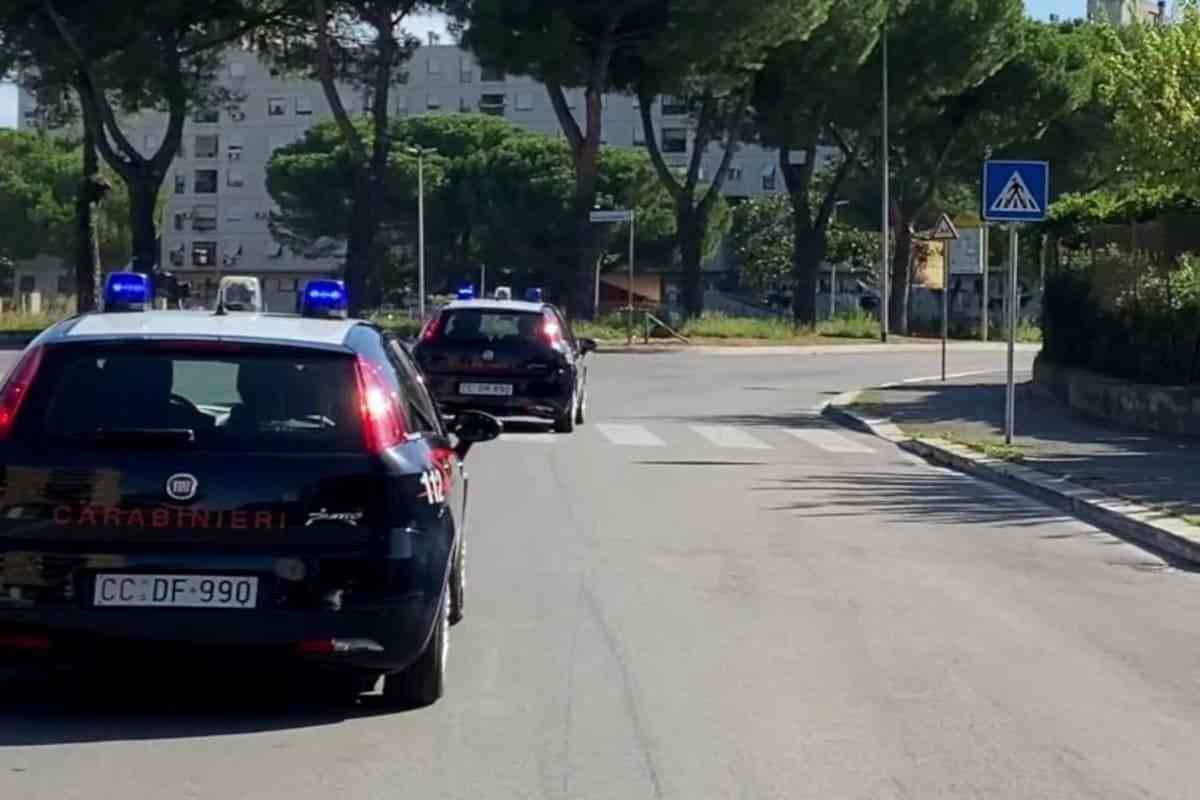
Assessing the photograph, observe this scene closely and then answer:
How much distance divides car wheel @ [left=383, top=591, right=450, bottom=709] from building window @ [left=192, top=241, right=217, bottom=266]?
102121 millimetres

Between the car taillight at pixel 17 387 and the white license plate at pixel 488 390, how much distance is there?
16263mm

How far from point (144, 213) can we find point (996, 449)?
130 ft

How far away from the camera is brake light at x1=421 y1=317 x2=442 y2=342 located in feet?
80.4

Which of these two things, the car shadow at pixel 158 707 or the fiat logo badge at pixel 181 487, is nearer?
the fiat logo badge at pixel 181 487

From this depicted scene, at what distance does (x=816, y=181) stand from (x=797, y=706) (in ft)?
266

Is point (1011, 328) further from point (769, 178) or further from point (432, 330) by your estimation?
point (769, 178)

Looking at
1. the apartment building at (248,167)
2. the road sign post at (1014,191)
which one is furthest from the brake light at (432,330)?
the apartment building at (248,167)

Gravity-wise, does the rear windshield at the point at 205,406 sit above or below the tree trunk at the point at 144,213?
below

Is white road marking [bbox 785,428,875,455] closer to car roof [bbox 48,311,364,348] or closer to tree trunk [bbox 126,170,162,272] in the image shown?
car roof [bbox 48,311,364,348]

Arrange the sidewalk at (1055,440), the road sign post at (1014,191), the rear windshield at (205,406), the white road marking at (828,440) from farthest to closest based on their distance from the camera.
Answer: the white road marking at (828,440) → the road sign post at (1014,191) → the sidewalk at (1055,440) → the rear windshield at (205,406)

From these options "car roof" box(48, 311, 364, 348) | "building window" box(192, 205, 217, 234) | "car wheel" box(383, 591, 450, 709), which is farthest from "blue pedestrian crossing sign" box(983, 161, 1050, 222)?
"building window" box(192, 205, 217, 234)

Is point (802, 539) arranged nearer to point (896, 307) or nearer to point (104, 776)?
point (104, 776)

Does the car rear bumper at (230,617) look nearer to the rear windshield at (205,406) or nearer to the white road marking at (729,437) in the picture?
the rear windshield at (205,406)

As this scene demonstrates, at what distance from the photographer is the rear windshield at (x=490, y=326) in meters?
24.5
